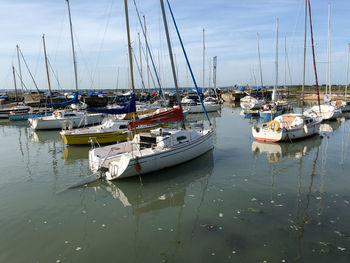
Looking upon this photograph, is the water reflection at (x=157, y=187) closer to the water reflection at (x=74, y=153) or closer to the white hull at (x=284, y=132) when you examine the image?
the water reflection at (x=74, y=153)

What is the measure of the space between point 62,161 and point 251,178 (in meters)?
12.1

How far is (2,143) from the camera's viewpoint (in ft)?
78.7

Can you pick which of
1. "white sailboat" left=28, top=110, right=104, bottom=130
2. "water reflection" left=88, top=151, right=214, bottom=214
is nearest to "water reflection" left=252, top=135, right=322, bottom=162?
"water reflection" left=88, top=151, right=214, bottom=214

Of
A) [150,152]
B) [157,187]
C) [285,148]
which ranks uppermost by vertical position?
[150,152]

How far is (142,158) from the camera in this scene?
1306cm

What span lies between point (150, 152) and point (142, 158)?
0.96 meters

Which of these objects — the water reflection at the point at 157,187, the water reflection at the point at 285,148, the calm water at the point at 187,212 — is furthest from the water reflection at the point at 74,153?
the water reflection at the point at 285,148

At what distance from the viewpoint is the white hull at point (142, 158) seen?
41.9 feet

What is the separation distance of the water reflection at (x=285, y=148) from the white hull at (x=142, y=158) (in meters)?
5.24

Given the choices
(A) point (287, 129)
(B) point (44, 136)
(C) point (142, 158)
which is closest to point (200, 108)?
(A) point (287, 129)

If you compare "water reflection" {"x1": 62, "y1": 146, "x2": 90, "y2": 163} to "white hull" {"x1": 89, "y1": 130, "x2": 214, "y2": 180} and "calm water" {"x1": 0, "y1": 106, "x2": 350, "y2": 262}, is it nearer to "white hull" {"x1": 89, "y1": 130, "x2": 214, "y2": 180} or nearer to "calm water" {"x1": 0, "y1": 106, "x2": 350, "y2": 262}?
"calm water" {"x1": 0, "y1": 106, "x2": 350, "y2": 262}

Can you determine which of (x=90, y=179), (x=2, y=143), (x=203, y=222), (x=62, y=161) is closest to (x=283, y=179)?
(x=203, y=222)

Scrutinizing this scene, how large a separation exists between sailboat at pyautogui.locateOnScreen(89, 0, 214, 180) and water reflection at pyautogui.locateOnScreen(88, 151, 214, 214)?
0.38 m

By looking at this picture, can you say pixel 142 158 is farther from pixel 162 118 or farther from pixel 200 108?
pixel 200 108
